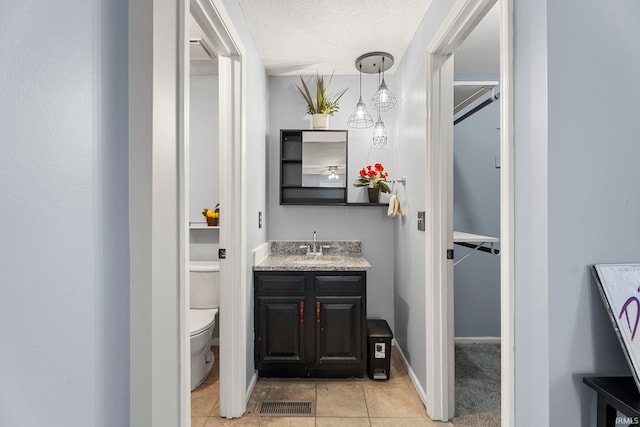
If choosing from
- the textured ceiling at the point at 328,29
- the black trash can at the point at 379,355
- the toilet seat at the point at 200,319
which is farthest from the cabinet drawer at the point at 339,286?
the textured ceiling at the point at 328,29

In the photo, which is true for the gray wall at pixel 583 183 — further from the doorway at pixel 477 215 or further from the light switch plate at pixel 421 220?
the doorway at pixel 477 215

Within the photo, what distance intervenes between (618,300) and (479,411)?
4.83ft

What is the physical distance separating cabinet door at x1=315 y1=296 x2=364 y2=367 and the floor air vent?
0.34 meters

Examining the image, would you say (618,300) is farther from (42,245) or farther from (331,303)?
(331,303)

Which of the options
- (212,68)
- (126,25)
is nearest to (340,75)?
(212,68)

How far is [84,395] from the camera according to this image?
0.80 meters

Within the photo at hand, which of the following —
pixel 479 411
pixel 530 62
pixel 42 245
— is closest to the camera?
pixel 42 245

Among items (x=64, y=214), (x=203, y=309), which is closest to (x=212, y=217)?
(x=203, y=309)

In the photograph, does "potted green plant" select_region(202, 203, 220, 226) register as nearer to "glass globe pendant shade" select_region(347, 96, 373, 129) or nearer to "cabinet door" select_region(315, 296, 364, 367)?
"cabinet door" select_region(315, 296, 364, 367)

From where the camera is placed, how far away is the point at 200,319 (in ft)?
8.07

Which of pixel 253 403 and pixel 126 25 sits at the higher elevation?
pixel 126 25

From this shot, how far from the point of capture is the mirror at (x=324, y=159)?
3055 millimetres

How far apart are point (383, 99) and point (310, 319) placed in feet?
5.75

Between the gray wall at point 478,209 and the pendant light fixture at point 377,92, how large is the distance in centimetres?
70
